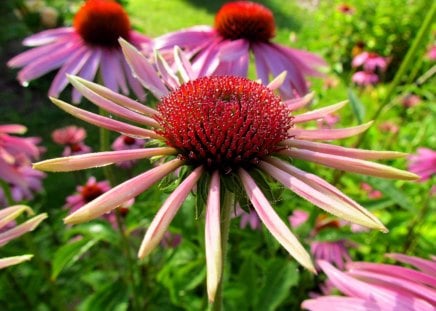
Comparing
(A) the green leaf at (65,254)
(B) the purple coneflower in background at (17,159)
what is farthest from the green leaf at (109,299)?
(B) the purple coneflower in background at (17,159)

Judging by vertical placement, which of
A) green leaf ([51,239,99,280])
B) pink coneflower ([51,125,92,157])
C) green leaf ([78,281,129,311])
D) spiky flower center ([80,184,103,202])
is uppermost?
green leaf ([51,239,99,280])

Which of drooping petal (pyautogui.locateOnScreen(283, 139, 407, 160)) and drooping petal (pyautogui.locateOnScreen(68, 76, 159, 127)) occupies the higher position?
drooping petal (pyautogui.locateOnScreen(68, 76, 159, 127))

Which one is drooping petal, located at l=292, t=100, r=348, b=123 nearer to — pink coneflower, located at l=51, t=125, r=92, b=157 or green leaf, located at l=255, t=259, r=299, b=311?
green leaf, located at l=255, t=259, r=299, b=311

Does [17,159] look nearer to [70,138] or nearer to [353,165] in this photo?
[70,138]

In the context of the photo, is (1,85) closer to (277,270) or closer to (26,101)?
(26,101)

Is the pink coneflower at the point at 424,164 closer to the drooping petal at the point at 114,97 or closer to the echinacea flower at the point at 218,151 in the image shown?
the echinacea flower at the point at 218,151

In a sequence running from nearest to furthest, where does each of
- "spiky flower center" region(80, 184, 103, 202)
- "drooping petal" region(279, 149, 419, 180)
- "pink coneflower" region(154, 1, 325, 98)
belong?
"drooping petal" region(279, 149, 419, 180) → "pink coneflower" region(154, 1, 325, 98) → "spiky flower center" region(80, 184, 103, 202)

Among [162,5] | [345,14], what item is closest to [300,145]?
[345,14]

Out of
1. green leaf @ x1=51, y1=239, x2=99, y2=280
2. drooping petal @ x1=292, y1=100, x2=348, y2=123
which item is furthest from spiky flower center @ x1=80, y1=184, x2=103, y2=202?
drooping petal @ x1=292, y1=100, x2=348, y2=123
